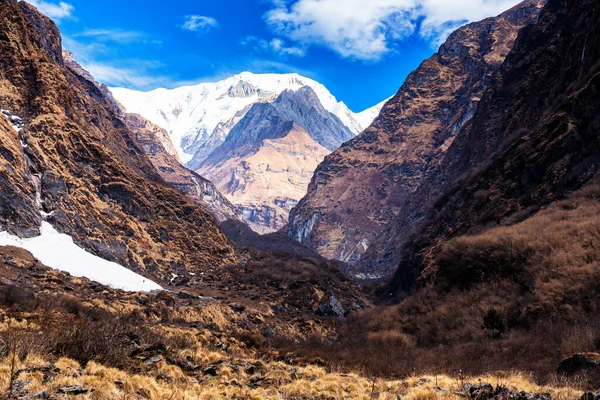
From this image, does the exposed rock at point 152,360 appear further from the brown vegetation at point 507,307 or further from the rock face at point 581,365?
the rock face at point 581,365

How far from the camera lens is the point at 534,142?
1689 inches

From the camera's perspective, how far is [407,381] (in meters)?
11.9

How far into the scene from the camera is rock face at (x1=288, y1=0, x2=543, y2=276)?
152375 millimetres

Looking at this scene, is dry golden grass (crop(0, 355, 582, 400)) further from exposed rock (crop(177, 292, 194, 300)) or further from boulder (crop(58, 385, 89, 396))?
exposed rock (crop(177, 292, 194, 300))

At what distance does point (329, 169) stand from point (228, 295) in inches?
6222

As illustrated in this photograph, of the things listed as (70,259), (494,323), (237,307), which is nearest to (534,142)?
(494,323)

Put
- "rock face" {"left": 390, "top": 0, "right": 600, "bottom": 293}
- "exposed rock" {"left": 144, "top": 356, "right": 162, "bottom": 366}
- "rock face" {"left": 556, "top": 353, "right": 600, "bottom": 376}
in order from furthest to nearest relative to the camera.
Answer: "rock face" {"left": 390, "top": 0, "right": 600, "bottom": 293} < "exposed rock" {"left": 144, "top": 356, "right": 162, "bottom": 366} < "rock face" {"left": 556, "top": 353, "right": 600, "bottom": 376}

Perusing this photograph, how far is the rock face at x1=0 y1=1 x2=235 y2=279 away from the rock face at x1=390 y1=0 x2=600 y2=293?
33731mm

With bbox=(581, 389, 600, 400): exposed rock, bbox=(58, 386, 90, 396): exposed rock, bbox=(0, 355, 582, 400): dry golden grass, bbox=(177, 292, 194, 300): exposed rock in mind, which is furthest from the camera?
bbox=(177, 292, 194, 300): exposed rock

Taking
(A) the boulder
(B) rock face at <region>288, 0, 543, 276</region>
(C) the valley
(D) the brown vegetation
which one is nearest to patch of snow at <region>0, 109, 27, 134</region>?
(C) the valley

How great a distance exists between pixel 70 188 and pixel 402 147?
158 m

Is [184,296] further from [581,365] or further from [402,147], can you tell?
[402,147]

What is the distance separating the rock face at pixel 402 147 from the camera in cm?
15238

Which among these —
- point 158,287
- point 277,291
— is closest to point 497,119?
point 277,291
